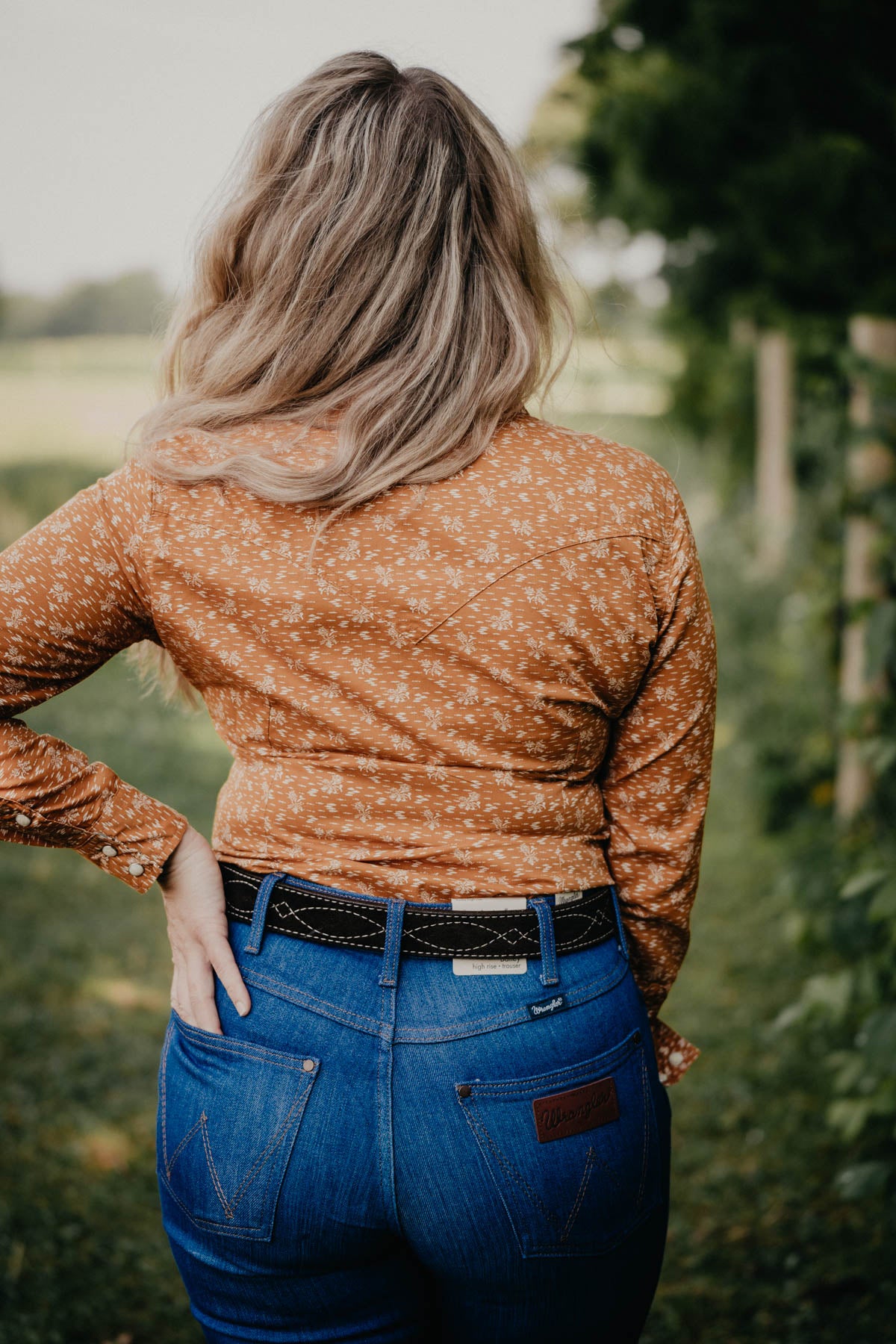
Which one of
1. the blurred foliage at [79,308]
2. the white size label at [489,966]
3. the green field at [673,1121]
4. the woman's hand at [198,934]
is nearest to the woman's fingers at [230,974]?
the woman's hand at [198,934]

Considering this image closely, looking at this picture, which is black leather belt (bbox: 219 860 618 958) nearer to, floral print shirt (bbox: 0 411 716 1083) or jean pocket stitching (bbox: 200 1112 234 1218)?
floral print shirt (bbox: 0 411 716 1083)

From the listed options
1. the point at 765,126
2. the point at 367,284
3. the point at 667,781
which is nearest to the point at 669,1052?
the point at 667,781

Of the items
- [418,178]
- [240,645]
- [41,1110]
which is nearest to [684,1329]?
[41,1110]

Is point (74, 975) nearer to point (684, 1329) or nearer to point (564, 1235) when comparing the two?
point (684, 1329)

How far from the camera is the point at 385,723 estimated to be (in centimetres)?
126

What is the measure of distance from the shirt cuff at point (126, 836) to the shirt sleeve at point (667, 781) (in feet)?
1.90

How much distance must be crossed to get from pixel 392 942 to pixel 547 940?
0.58 feet

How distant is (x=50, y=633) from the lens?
1279mm

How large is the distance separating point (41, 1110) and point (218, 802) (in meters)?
2.50

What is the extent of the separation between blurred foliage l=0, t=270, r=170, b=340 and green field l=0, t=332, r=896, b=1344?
6380 mm

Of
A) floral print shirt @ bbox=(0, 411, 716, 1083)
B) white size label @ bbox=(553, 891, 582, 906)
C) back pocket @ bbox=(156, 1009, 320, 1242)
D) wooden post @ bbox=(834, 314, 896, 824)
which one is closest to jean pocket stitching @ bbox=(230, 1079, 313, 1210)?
back pocket @ bbox=(156, 1009, 320, 1242)

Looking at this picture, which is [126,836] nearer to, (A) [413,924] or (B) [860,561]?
(A) [413,924]

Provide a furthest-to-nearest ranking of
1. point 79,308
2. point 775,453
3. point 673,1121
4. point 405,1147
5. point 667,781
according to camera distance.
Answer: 1. point 79,308
2. point 775,453
3. point 673,1121
4. point 667,781
5. point 405,1147

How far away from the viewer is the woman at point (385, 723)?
1.22 m
